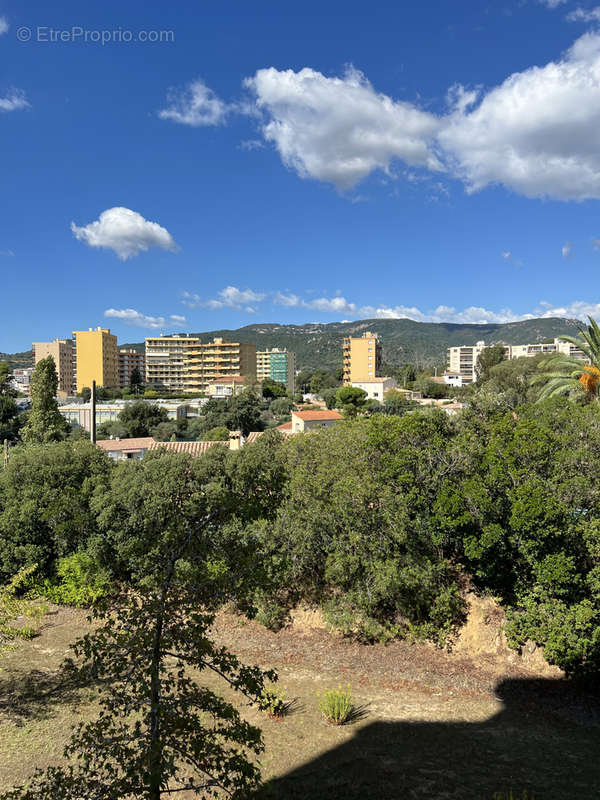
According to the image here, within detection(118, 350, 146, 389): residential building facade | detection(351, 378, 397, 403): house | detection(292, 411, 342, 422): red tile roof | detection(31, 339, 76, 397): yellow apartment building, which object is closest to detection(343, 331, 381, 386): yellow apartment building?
Result: detection(351, 378, 397, 403): house

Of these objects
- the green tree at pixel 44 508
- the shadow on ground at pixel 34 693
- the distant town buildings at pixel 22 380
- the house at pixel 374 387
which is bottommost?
the shadow on ground at pixel 34 693

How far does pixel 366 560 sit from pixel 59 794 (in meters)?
9.98

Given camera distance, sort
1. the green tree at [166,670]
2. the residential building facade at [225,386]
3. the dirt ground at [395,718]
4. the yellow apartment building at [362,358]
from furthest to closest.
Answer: the yellow apartment building at [362,358] → the residential building facade at [225,386] → the dirt ground at [395,718] → the green tree at [166,670]

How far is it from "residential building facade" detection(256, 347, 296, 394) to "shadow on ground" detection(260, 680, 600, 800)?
112923 mm

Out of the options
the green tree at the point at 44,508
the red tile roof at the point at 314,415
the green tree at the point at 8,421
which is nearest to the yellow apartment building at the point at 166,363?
the green tree at the point at 8,421

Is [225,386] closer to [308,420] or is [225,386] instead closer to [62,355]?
[308,420]

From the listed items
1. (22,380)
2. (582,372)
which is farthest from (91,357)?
(582,372)

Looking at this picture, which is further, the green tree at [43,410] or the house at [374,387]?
the house at [374,387]

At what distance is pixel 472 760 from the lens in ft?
27.4

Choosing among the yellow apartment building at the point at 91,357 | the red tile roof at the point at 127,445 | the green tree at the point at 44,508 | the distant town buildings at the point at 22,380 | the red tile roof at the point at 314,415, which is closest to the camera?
the green tree at the point at 44,508

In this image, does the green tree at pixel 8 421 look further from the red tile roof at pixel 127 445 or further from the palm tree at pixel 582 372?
the palm tree at pixel 582 372

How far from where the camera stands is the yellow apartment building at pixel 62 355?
11425cm

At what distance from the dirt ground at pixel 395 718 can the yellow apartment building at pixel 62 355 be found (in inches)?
4310

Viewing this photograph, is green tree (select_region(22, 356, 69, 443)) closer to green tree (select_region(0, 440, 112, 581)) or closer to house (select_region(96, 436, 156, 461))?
house (select_region(96, 436, 156, 461))
